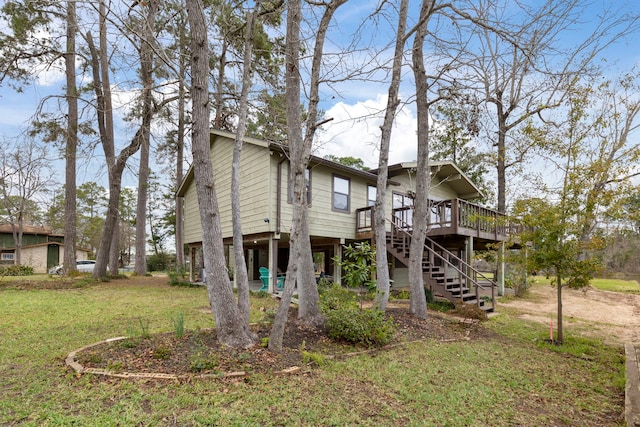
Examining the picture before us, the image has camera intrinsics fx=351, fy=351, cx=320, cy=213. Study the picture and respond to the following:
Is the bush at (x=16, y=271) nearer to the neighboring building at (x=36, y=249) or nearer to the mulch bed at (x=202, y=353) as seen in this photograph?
the neighboring building at (x=36, y=249)

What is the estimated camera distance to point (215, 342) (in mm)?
5094

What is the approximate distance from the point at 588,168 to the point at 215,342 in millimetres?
7683

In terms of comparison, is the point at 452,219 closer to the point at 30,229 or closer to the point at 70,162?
the point at 70,162

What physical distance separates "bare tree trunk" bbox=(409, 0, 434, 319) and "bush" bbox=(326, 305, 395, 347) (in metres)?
2.71

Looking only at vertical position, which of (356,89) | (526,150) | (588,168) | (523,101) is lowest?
(588,168)

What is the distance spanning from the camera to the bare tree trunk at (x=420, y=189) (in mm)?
8617

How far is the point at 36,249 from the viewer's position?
95.6ft

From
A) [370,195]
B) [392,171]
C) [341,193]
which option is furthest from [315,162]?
[392,171]

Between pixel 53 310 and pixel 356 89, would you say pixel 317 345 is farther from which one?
pixel 53 310

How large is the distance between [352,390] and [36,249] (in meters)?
34.6

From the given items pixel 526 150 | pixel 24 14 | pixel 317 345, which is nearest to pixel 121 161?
pixel 24 14

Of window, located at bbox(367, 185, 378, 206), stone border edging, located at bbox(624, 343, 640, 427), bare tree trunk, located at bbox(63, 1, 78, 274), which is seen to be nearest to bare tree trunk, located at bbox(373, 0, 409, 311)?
stone border edging, located at bbox(624, 343, 640, 427)

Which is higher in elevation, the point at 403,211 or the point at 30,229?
the point at 403,211

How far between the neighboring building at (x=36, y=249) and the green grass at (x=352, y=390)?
90.9ft
